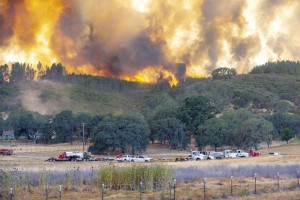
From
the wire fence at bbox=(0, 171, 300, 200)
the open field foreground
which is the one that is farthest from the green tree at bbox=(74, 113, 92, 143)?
the wire fence at bbox=(0, 171, 300, 200)

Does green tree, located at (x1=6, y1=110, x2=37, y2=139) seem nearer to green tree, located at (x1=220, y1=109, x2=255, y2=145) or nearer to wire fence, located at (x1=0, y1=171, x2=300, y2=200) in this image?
green tree, located at (x1=220, y1=109, x2=255, y2=145)

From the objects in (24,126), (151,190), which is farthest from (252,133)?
(24,126)

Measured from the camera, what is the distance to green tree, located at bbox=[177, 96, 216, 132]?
11131cm

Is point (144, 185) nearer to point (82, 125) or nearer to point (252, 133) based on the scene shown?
point (252, 133)

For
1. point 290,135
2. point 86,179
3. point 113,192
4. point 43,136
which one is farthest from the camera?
point 43,136

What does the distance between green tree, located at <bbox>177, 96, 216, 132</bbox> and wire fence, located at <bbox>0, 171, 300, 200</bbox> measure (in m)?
70.1

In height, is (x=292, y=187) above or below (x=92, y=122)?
below

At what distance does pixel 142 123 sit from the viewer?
99.8m

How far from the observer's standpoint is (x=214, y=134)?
314 feet

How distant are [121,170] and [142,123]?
201 ft

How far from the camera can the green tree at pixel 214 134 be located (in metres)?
94.9

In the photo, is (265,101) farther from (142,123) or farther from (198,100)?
(142,123)

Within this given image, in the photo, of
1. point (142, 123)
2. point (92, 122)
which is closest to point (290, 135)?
point (142, 123)

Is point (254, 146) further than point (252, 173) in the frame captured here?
Yes
